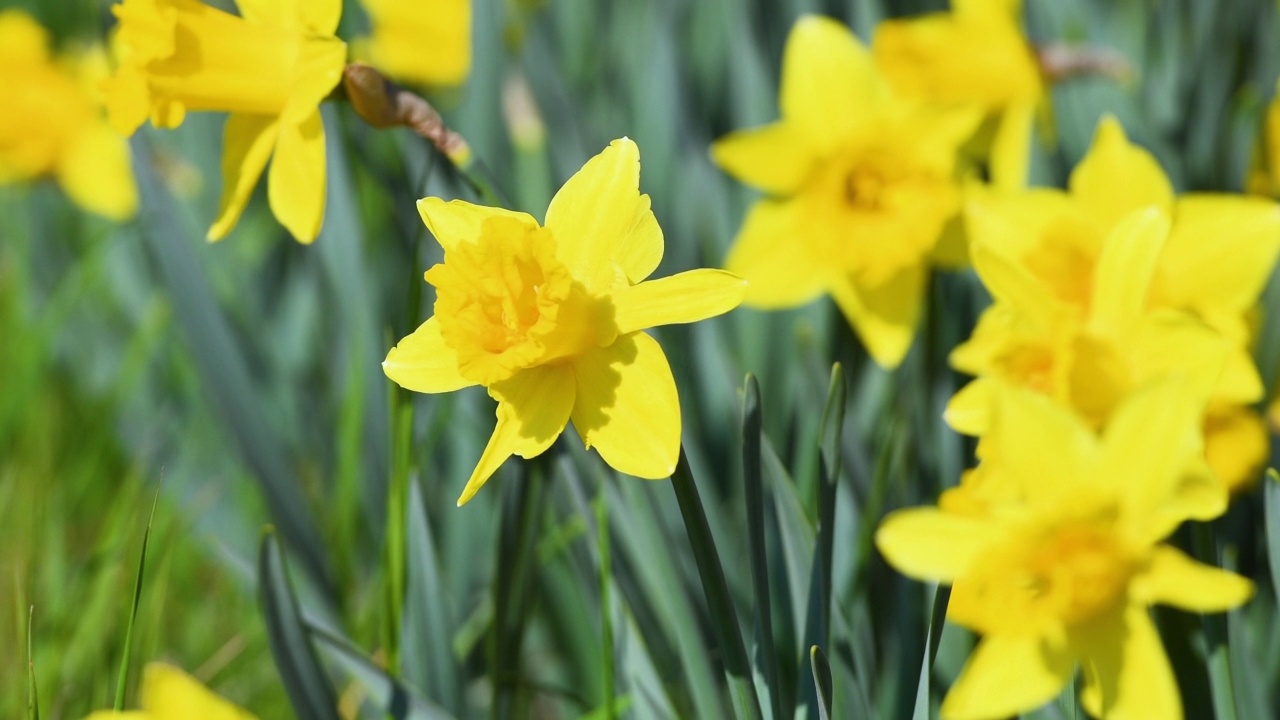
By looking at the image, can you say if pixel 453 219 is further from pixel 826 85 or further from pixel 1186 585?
pixel 826 85

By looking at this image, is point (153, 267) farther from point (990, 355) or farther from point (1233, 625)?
point (1233, 625)

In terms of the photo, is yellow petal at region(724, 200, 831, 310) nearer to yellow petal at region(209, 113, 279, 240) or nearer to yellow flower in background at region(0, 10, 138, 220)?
yellow petal at region(209, 113, 279, 240)

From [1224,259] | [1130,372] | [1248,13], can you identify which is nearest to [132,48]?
[1130,372]

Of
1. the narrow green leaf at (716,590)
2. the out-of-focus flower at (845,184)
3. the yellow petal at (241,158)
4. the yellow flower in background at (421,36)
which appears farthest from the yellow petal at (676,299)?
the yellow flower in background at (421,36)

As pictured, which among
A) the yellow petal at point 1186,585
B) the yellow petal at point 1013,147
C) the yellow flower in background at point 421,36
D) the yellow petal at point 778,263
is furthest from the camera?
the yellow flower in background at point 421,36

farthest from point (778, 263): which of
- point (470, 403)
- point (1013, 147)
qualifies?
point (470, 403)

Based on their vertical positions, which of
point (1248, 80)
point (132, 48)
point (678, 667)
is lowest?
point (678, 667)

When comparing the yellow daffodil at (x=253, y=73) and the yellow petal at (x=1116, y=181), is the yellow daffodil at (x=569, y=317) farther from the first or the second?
the yellow petal at (x=1116, y=181)
